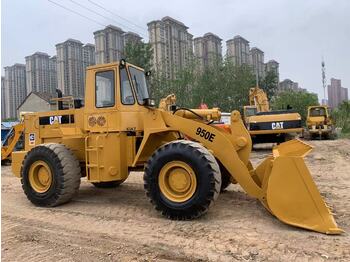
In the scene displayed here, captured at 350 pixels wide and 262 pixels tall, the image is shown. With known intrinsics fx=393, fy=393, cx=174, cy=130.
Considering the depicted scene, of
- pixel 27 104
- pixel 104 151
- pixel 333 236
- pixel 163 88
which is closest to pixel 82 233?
pixel 104 151

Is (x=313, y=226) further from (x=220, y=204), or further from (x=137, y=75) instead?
(x=137, y=75)

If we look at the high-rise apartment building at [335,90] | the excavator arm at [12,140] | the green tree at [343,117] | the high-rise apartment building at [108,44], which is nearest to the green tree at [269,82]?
the green tree at [343,117]

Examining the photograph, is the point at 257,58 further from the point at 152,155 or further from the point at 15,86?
the point at 152,155

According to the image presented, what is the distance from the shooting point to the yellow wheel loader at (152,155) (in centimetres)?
536

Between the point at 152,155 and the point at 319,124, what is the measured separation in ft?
64.1

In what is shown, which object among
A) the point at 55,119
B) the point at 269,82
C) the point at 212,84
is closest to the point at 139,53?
the point at 212,84

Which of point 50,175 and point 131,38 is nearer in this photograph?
point 50,175

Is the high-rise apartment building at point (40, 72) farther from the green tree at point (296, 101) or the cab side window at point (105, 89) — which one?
the cab side window at point (105, 89)

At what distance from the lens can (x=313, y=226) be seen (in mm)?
5086

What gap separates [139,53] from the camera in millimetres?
29188

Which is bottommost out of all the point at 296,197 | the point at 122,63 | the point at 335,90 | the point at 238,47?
the point at 296,197

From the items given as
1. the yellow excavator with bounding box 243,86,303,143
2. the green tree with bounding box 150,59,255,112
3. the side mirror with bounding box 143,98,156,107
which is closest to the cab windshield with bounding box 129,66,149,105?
the side mirror with bounding box 143,98,156,107

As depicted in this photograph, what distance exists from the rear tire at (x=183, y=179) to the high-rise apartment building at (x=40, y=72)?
3084 cm

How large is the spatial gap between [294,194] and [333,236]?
0.69 m
